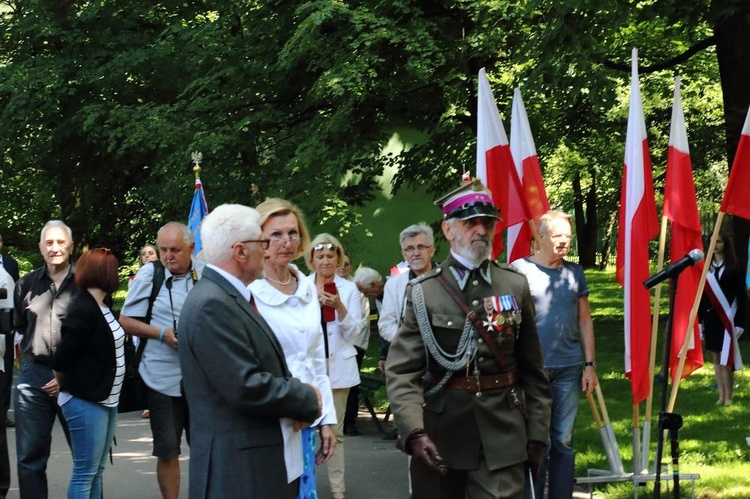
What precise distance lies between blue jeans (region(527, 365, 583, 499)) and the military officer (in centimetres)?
188

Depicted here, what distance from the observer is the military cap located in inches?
222

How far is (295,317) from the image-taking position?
586cm

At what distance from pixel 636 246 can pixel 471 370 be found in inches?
130

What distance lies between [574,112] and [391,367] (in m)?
15.3

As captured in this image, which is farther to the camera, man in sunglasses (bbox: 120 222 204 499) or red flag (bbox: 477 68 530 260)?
red flag (bbox: 477 68 530 260)

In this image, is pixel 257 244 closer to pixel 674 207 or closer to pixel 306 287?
pixel 306 287

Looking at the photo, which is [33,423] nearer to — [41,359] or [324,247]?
[41,359]

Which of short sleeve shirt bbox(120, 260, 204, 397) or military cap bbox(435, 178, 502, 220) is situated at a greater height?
military cap bbox(435, 178, 502, 220)

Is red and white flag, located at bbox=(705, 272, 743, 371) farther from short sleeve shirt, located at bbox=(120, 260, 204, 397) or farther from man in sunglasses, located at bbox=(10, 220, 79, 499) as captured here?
man in sunglasses, located at bbox=(10, 220, 79, 499)

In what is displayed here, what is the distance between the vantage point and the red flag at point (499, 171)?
8836mm

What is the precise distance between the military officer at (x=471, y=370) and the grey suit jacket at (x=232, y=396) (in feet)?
3.15

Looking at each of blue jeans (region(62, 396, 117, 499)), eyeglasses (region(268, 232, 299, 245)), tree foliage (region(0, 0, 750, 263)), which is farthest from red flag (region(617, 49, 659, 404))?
tree foliage (region(0, 0, 750, 263))

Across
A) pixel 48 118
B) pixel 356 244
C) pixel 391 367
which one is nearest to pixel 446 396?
pixel 391 367

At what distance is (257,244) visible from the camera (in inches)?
192
